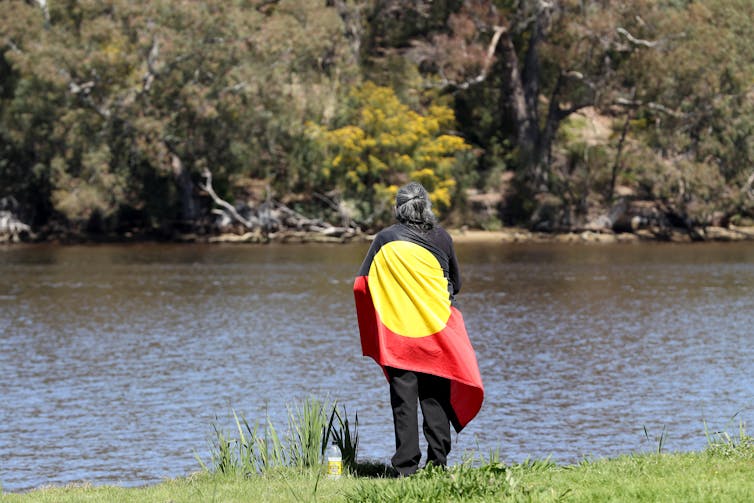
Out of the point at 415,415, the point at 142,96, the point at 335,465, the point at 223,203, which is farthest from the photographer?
the point at 223,203

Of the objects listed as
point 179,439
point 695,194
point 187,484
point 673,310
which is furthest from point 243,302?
point 695,194

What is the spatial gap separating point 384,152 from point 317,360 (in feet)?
113

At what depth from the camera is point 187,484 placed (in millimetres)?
10531

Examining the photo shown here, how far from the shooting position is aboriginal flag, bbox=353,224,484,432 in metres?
9.76

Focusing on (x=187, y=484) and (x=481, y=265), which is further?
(x=481, y=265)

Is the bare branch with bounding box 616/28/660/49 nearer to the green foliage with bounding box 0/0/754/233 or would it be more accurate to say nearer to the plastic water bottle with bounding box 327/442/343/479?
the green foliage with bounding box 0/0/754/233

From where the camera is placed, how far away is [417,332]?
32.1 feet

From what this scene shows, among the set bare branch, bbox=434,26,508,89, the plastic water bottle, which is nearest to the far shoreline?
bare branch, bbox=434,26,508,89

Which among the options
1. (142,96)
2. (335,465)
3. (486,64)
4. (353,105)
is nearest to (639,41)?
(486,64)

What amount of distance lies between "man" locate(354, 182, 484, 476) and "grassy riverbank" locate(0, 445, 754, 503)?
1.91 feet

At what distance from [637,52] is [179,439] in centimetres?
4140

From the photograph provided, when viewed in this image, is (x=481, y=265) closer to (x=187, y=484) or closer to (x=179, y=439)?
(x=179, y=439)

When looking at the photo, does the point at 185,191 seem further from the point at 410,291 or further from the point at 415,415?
the point at 415,415

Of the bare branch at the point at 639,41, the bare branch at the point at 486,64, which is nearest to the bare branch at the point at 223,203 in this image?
the bare branch at the point at 486,64
